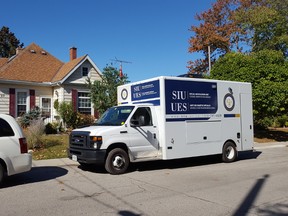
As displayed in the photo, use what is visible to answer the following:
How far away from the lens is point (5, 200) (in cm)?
706

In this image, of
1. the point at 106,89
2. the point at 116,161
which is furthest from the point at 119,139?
the point at 106,89

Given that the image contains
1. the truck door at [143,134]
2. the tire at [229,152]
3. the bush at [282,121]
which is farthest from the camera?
the bush at [282,121]

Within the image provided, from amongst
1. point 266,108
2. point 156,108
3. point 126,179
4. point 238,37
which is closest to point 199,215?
point 126,179

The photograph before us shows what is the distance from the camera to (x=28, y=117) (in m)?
22.8

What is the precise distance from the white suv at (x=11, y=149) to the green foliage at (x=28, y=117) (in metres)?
14.4

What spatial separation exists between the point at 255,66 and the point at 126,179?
47.0ft

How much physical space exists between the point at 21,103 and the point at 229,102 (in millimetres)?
16220

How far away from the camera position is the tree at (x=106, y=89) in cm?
2277

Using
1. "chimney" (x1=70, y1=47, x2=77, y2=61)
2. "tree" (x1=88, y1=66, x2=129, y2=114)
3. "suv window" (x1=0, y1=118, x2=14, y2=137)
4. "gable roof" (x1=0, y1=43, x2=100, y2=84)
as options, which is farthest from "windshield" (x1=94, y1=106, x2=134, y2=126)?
"chimney" (x1=70, y1=47, x2=77, y2=61)

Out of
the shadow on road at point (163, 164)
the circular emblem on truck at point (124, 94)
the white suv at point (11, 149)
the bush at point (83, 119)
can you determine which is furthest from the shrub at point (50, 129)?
the white suv at point (11, 149)

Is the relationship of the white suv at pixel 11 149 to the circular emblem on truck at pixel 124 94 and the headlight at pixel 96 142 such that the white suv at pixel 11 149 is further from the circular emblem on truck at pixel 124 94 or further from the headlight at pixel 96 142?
the circular emblem on truck at pixel 124 94

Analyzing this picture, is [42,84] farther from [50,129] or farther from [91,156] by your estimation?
[91,156]

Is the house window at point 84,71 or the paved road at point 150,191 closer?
the paved road at point 150,191

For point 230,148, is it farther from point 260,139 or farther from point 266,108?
point 260,139
